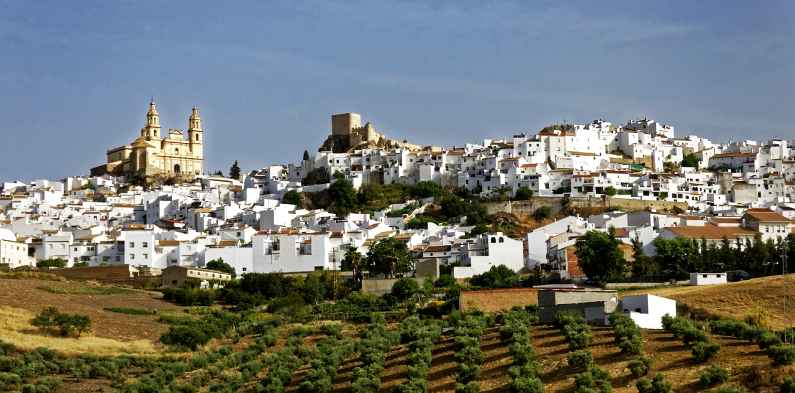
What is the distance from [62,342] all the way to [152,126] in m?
79.5

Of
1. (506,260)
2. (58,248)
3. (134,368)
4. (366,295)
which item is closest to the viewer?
(134,368)

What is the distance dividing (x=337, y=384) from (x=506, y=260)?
3035 cm

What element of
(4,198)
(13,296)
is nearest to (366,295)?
(13,296)

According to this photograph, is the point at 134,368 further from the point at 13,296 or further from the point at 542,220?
the point at 542,220

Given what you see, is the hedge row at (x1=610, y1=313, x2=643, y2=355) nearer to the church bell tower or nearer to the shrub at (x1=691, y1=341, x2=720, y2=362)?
the shrub at (x1=691, y1=341, x2=720, y2=362)

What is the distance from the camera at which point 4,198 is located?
335ft

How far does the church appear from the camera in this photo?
117500 millimetres

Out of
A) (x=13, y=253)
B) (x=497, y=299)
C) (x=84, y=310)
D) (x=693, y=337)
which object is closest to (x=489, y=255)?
(x=497, y=299)

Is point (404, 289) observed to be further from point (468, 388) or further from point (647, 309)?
point (468, 388)

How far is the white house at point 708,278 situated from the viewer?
56.0m

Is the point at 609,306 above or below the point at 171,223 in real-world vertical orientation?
below

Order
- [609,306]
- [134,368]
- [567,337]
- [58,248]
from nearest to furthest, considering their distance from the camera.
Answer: [567,337] → [609,306] → [134,368] → [58,248]

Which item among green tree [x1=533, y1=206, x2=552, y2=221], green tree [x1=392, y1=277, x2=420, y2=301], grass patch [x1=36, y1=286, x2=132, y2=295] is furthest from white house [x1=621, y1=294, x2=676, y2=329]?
green tree [x1=533, y1=206, x2=552, y2=221]

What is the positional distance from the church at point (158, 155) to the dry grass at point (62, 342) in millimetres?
64241
